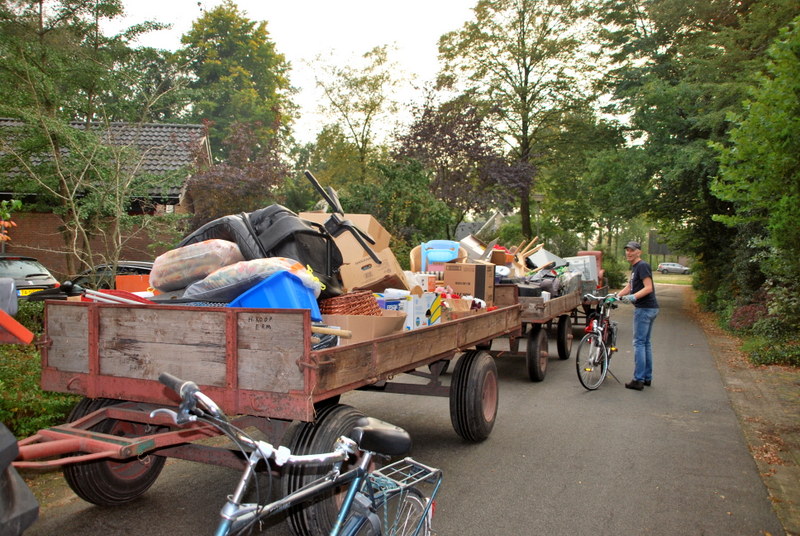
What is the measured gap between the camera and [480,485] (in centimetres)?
482

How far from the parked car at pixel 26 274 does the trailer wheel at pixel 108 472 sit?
A: 7.95 meters

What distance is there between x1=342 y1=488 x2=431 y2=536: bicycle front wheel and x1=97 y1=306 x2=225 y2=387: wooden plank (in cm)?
114

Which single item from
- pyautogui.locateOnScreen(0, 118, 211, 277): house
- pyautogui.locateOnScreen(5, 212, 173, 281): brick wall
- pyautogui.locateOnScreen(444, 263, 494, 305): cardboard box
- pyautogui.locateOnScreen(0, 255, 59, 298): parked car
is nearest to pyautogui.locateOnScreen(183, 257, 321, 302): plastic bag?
pyautogui.locateOnScreen(444, 263, 494, 305): cardboard box

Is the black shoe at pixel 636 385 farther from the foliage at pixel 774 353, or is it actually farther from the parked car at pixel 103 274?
the parked car at pixel 103 274

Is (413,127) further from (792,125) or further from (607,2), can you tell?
(792,125)

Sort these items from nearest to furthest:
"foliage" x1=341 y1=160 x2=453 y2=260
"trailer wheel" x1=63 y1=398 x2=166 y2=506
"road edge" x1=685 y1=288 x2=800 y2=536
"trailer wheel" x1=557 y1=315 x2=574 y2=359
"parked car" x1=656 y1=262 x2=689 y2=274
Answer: "trailer wheel" x1=63 y1=398 x2=166 y2=506 → "road edge" x1=685 y1=288 x2=800 y2=536 → "trailer wheel" x1=557 y1=315 x2=574 y2=359 → "foliage" x1=341 y1=160 x2=453 y2=260 → "parked car" x1=656 y1=262 x2=689 y2=274

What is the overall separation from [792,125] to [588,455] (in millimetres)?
3563

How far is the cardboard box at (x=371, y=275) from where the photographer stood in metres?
5.84

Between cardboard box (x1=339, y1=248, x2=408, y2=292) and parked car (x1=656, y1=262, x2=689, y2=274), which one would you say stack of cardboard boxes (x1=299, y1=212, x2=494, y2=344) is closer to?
cardboard box (x1=339, y1=248, x2=408, y2=292)

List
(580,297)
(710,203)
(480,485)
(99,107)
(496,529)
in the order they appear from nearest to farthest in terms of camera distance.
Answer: (496,529), (480,485), (99,107), (580,297), (710,203)

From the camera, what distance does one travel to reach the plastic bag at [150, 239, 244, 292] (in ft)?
13.5

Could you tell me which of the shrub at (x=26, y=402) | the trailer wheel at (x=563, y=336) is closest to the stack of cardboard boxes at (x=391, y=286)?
the shrub at (x=26, y=402)

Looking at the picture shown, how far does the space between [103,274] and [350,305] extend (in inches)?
228

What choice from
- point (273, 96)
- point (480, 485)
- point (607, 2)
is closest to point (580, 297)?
point (480, 485)
